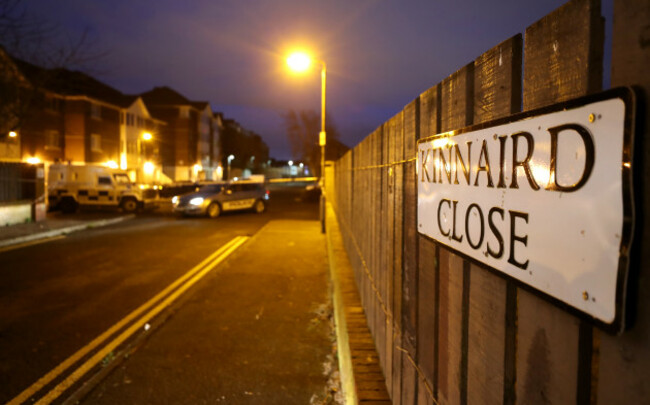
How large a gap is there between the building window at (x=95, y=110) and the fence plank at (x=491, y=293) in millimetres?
43779

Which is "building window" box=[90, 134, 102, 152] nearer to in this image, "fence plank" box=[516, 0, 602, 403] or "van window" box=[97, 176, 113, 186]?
"van window" box=[97, 176, 113, 186]

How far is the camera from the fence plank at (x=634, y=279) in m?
0.91

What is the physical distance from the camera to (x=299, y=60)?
14.8m

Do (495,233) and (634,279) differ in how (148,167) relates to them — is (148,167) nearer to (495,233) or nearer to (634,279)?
(495,233)

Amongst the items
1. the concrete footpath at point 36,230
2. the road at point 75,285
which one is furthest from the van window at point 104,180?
the road at point 75,285

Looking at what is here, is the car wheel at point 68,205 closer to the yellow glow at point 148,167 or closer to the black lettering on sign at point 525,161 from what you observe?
the black lettering on sign at point 525,161

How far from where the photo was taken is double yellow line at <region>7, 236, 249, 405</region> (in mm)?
4055

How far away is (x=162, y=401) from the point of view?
3900 millimetres

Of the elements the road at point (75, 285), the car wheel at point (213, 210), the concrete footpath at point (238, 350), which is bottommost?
the concrete footpath at point (238, 350)

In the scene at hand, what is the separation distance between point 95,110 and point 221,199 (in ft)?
85.8

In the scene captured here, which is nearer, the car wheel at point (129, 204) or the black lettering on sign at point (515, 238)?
A: the black lettering on sign at point (515, 238)

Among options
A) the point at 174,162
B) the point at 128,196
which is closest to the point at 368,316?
the point at 128,196

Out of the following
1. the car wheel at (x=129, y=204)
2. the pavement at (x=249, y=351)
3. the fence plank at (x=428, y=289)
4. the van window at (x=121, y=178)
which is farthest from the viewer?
the van window at (x=121, y=178)

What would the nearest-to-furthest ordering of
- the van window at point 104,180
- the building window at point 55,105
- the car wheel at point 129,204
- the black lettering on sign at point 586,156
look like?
the black lettering on sign at point 586,156 → the van window at point 104,180 → the car wheel at point 129,204 → the building window at point 55,105
